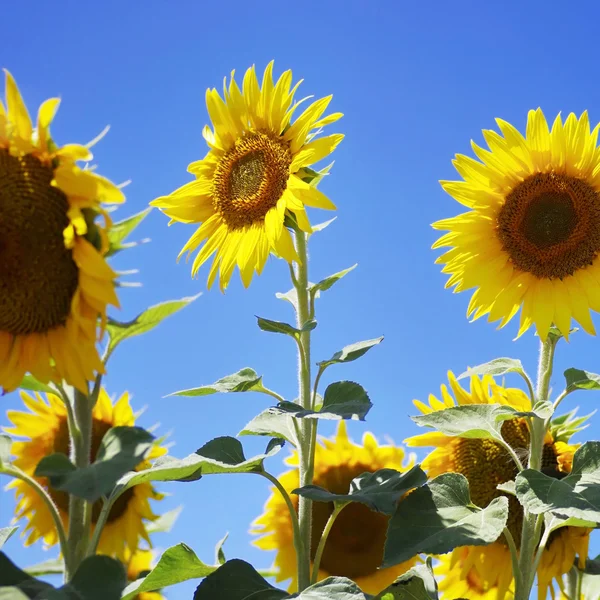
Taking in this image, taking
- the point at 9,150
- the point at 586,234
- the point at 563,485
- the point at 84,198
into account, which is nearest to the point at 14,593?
the point at 84,198

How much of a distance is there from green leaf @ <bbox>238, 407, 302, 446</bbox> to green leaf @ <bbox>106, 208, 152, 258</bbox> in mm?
1343

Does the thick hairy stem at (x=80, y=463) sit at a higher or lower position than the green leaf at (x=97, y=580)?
higher

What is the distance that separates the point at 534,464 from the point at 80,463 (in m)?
2.06

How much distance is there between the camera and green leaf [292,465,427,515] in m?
3.46

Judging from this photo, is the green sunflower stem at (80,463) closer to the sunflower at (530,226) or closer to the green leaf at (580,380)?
the sunflower at (530,226)

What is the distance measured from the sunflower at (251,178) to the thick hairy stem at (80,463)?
3.96ft

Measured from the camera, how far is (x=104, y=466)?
261cm

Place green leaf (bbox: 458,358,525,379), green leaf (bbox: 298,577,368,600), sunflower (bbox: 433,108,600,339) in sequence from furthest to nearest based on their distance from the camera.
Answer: sunflower (bbox: 433,108,600,339)
green leaf (bbox: 458,358,525,379)
green leaf (bbox: 298,577,368,600)

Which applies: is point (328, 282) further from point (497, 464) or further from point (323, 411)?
point (497, 464)

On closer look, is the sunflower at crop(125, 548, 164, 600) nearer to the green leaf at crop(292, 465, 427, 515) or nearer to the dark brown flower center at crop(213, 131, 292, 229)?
the green leaf at crop(292, 465, 427, 515)

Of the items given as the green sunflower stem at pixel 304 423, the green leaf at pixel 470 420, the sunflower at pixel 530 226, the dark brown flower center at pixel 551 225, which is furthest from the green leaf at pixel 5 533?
the dark brown flower center at pixel 551 225

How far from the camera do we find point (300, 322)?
4.13 m

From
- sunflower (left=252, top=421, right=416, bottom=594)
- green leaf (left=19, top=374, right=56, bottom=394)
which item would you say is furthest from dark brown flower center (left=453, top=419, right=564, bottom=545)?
green leaf (left=19, top=374, right=56, bottom=394)

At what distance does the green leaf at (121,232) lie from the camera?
9.46 feet
